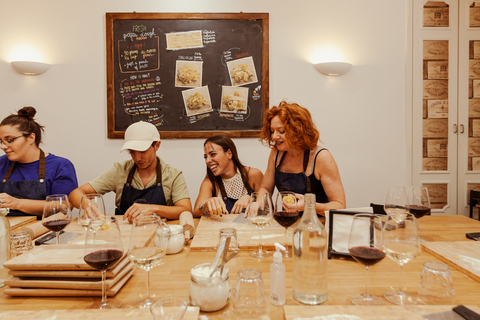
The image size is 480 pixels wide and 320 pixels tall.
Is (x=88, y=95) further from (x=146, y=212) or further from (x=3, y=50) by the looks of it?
(x=146, y=212)

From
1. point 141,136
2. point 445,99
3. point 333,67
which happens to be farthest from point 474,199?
point 141,136

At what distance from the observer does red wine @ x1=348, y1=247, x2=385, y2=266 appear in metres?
0.89

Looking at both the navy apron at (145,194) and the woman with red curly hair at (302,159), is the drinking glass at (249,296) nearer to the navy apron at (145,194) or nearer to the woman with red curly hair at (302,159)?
the woman with red curly hair at (302,159)

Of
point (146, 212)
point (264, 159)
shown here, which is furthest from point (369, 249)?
point (264, 159)

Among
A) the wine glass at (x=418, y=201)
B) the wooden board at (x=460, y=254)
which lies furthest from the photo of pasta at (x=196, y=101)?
the wooden board at (x=460, y=254)

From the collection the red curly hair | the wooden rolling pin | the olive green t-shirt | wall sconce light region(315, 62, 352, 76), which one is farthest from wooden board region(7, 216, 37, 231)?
wall sconce light region(315, 62, 352, 76)

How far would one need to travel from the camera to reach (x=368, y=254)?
89 cm

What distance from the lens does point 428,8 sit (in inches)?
132

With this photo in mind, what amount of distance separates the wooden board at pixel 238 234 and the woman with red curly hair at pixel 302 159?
58 cm

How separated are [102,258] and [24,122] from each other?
2.04 meters

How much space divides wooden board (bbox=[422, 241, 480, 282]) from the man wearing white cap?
1.44 metres

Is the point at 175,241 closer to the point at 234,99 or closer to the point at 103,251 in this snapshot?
the point at 103,251

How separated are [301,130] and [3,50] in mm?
3106

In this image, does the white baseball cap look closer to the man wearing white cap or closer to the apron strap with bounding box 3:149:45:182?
the man wearing white cap
